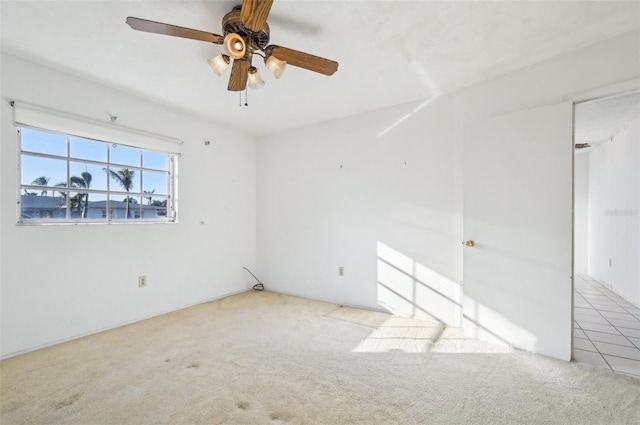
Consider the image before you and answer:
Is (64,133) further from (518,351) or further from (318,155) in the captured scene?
(518,351)

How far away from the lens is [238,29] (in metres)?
1.74

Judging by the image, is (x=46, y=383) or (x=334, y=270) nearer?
(x=46, y=383)

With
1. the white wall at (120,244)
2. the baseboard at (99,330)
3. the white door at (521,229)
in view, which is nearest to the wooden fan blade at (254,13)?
the white door at (521,229)

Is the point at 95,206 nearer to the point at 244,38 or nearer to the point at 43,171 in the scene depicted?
the point at 43,171

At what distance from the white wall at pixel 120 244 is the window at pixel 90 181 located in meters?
0.11

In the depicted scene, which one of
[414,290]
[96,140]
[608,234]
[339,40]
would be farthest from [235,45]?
[608,234]

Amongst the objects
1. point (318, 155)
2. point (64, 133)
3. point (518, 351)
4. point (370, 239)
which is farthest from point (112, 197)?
point (518, 351)

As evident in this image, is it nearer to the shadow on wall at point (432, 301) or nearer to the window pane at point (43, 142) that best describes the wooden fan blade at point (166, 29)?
the window pane at point (43, 142)

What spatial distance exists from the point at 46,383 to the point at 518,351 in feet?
11.7

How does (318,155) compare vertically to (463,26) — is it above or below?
below

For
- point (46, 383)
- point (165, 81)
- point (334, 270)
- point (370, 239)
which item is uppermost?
point (165, 81)

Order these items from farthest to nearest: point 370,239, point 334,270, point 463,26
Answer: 1. point 334,270
2. point 370,239
3. point 463,26

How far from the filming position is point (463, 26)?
1.96 meters

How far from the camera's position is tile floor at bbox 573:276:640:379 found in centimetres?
221
